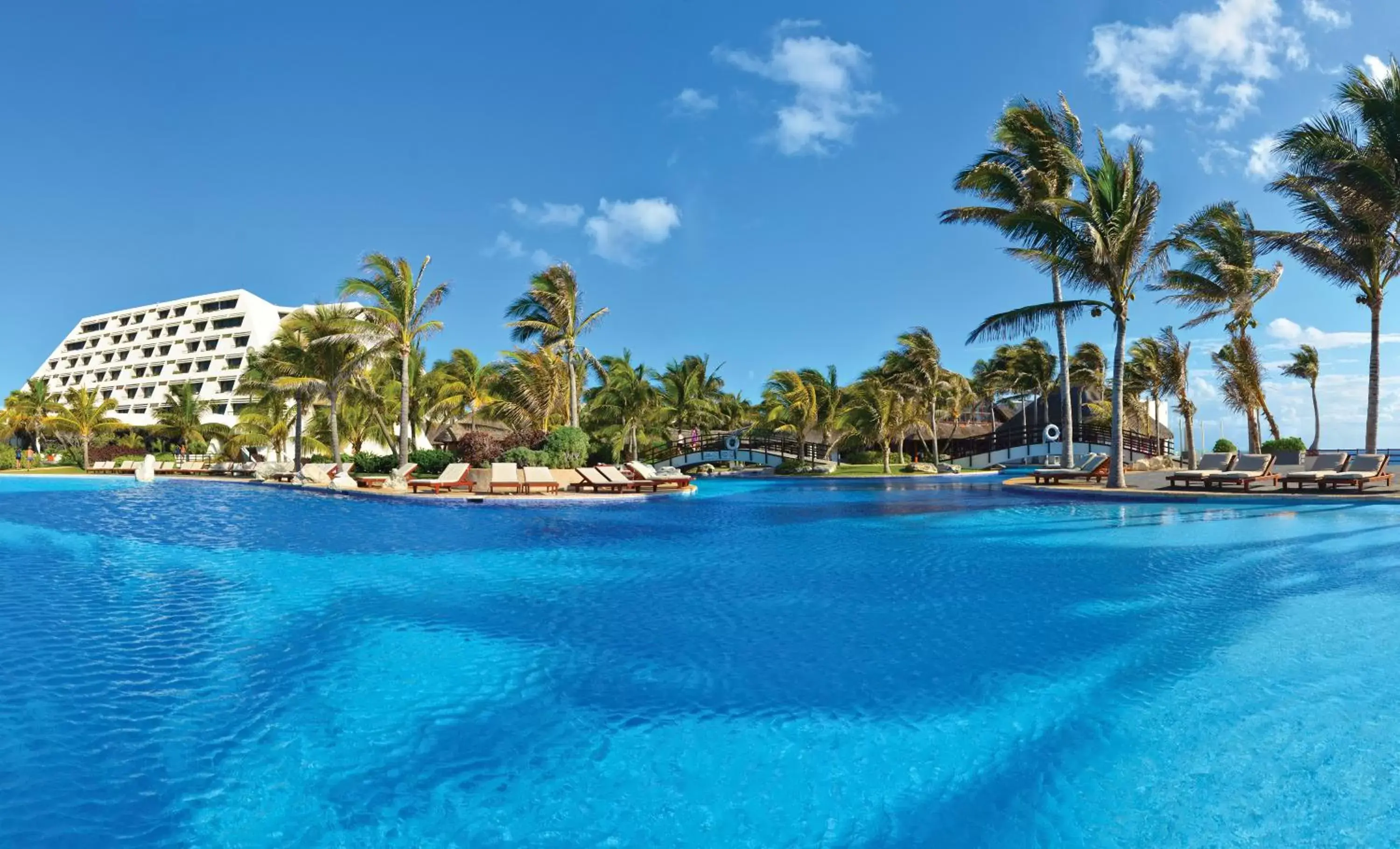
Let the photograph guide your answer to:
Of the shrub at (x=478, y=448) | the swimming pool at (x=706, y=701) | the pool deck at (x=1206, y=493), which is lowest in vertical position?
the swimming pool at (x=706, y=701)

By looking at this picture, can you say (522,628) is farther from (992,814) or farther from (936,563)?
(936,563)

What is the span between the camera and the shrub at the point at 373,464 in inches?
1112

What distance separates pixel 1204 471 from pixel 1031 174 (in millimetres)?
10820

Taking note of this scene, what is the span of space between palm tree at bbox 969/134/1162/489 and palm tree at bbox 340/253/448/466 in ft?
62.8

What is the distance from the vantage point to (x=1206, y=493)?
17.3m

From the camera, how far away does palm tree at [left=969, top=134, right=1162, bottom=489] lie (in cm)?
1823

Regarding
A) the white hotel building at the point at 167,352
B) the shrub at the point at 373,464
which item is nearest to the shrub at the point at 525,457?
the shrub at the point at 373,464

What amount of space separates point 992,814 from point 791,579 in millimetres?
5191

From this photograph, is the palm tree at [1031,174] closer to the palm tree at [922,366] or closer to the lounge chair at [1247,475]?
the lounge chair at [1247,475]

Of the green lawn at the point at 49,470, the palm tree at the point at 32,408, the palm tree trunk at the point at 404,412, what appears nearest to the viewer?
the palm tree trunk at the point at 404,412

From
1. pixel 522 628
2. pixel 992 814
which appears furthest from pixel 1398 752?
pixel 522 628

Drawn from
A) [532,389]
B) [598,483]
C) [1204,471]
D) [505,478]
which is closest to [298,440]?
[532,389]

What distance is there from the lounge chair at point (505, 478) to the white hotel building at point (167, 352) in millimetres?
52003

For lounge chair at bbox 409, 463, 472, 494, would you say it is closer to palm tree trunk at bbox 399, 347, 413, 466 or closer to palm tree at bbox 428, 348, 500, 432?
palm tree trunk at bbox 399, 347, 413, 466
